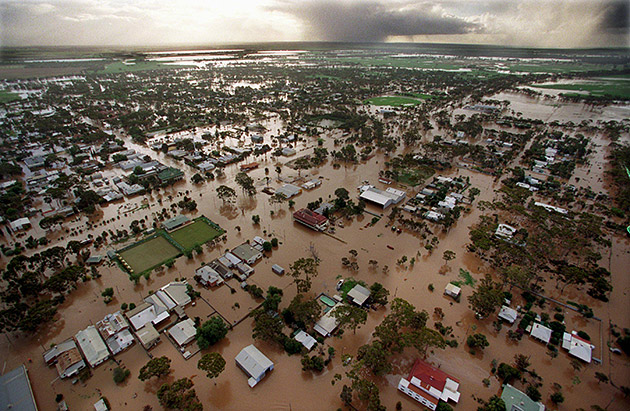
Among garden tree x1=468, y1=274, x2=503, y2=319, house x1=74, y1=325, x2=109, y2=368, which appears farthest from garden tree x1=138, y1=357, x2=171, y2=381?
garden tree x1=468, y1=274, x2=503, y2=319

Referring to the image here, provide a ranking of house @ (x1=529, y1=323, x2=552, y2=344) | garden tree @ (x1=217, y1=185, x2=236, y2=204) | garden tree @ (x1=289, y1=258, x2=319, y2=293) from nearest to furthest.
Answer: house @ (x1=529, y1=323, x2=552, y2=344), garden tree @ (x1=289, y1=258, x2=319, y2=293), garden tree @ (x1=217, y1=185, x2=236, y2=204)

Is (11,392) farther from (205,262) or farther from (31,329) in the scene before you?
(205,262)

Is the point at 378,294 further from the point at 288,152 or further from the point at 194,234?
the point at 288,152

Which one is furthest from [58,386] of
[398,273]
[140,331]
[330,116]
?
[330,116]

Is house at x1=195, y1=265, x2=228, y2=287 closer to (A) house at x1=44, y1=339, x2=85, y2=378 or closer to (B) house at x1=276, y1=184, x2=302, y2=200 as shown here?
(A) house at x1=44, y1=339, x2=85, y2=378

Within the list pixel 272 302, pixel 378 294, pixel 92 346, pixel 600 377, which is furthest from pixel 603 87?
pixel 92 346

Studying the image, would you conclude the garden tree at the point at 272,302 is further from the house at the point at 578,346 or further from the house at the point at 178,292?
the house at the point at 578,346
